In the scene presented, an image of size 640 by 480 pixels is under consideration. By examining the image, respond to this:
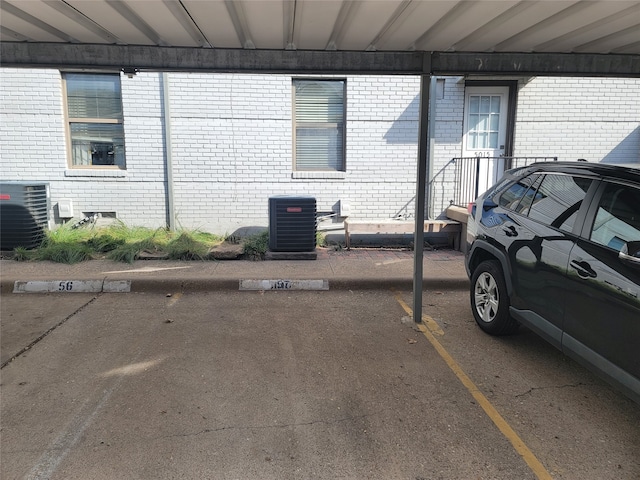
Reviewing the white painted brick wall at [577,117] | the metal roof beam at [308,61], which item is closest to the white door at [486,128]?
the white painted brick wall at [577,117]

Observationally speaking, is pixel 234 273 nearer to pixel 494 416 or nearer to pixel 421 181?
pixel 421 181

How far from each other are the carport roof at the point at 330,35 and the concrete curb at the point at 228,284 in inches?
123

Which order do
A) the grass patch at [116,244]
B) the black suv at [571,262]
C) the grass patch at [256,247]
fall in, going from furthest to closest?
the grass patch at [256,247], the grass patch at [116,244], the black suv at [571,262]

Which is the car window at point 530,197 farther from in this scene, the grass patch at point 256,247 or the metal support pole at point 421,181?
the grass patch at point 256,247

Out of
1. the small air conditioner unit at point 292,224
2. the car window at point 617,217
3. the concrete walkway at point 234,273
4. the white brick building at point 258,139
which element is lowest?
the concrete walkway at point 234,273

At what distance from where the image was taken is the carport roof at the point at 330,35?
3.80 meters

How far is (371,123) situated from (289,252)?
323cm

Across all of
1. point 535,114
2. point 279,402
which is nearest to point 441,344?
point 279,402

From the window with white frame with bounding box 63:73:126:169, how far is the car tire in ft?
24.7

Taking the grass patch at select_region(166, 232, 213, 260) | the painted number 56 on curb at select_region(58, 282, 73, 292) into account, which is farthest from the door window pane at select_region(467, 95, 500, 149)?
the painted number 56 on curb at select_region(58, 282, 73, 292)

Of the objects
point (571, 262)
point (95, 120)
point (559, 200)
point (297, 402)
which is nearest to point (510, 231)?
point (559, 200)

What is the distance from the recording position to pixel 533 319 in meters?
3.97

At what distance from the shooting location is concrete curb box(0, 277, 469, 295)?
673 centimetres

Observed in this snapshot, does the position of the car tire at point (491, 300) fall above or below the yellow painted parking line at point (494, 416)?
above
